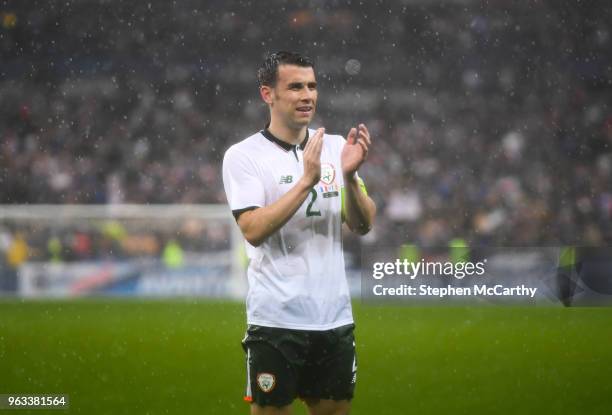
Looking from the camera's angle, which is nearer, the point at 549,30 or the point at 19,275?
the point at 19,275

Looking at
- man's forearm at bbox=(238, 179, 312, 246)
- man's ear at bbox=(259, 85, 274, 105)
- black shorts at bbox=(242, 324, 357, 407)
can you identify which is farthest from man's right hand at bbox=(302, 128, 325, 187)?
black shorts at bbox=(242, 324, 357, 407)

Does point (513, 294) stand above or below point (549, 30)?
below

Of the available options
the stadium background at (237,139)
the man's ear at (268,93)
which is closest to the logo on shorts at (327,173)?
the man's ear at (268,93)

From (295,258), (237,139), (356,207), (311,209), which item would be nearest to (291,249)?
(295,258)

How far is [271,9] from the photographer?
19562 millimetres

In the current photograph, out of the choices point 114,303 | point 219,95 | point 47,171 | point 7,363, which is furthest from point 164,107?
Result: point 7,363

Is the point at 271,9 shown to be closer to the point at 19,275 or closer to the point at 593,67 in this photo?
the point at 593,67

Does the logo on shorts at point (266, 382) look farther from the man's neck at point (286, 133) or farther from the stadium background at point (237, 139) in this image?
the stadium background at point (237, 139)

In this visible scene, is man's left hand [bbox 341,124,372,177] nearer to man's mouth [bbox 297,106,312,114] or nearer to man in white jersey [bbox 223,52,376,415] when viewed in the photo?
man in white jersey [bbox 223,52,376,415]

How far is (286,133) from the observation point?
11.3 ft

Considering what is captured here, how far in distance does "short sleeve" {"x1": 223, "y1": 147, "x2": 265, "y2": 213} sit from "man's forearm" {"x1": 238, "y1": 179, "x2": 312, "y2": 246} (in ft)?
0.18

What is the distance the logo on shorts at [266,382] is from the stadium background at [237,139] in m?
4.44

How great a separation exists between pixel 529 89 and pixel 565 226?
478cm

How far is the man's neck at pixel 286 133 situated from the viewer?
3436mm
